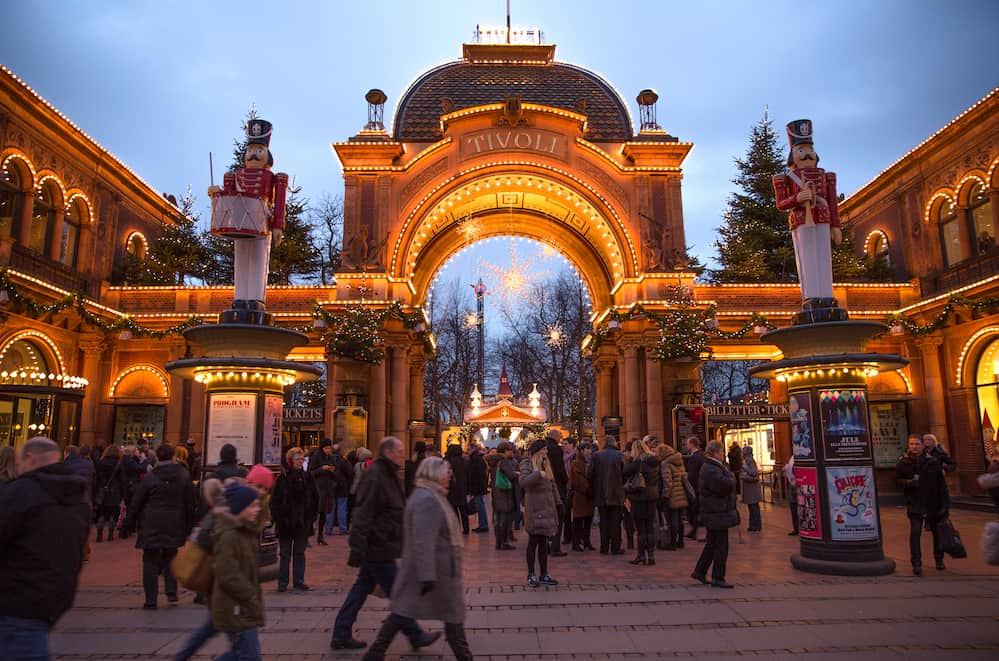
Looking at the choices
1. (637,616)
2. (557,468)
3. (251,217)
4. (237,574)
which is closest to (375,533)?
(237,574)

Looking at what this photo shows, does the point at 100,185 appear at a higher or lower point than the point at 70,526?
higher

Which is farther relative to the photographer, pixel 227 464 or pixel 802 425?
pixel 802 425

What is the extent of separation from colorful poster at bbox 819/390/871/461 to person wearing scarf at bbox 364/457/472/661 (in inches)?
259

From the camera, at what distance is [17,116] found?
18500mm

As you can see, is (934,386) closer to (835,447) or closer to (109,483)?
(835,447)

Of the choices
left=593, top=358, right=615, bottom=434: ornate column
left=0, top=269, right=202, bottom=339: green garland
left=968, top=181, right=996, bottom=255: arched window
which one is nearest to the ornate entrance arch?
left=593, top=358, right=615, bottom=434: ornate column

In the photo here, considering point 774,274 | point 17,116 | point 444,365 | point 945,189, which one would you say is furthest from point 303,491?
point 444,365

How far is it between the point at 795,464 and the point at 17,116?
2115cm

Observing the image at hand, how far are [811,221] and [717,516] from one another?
16.4ft

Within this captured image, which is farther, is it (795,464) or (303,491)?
(795,464)

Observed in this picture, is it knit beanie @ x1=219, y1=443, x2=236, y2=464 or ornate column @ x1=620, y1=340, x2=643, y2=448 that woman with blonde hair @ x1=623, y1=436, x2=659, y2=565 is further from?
ornate column @ x1=620, y1=340, x2=643, y2=448

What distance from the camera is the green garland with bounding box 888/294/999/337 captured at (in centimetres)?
1809

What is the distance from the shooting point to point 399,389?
2245 cm

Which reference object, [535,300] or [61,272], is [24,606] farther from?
→ [535,300]
